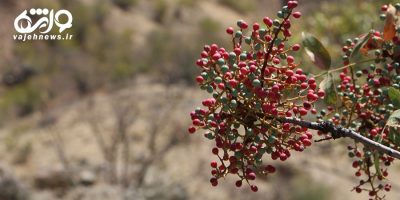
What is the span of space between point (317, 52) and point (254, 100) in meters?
0.29

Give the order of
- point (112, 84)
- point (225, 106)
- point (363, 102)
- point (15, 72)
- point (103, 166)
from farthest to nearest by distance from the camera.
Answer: point (15, 72)
point (112, 84)
point (103, 166)
point (363, 102)
point (225, 106)

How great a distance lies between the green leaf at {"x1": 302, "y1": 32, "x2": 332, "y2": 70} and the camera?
1490mm

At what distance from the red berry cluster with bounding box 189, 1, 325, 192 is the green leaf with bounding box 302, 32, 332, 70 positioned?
90 millimetres

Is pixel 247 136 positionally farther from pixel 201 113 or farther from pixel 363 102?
pixel 363 102

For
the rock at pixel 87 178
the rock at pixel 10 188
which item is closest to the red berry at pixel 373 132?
the rock at pixel 10 188

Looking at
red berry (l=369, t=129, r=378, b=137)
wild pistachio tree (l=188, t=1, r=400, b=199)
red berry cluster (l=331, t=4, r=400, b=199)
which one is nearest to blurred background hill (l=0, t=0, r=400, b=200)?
red berry cluster (l=331, t=4, r=400, b=199)

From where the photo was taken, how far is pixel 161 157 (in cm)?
1444

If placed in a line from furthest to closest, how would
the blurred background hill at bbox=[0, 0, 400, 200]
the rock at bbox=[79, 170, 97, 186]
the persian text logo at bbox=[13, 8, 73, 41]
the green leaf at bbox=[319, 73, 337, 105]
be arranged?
the persian text logo at bbox=[13, 8, 73, 41] < the rock at bbox=[79, 170, 97, 186] < the blurred background hill at bbox=[0, 0, 400, 200] < the green leaf at bbox=[319, 73, 337, 105]

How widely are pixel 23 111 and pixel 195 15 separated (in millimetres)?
10321

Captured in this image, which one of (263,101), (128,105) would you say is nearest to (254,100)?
(263,101)

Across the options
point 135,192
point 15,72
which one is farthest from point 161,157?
point 15,72

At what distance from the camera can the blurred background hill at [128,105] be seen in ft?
40.8

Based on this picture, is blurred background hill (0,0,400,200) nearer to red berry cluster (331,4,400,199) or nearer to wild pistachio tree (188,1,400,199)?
red berry cluster (331,4,400,199)

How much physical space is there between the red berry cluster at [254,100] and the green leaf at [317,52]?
0.09m
